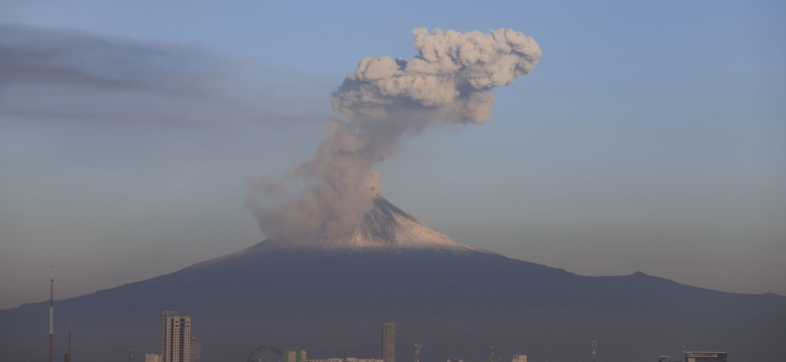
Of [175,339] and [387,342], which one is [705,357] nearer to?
[387,342]

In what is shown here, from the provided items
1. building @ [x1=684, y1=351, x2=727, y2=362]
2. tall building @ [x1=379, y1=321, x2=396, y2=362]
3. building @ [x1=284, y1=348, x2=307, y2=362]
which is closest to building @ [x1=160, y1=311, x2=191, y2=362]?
building @ [x1=284, y1=348, x2=307, y2=362]

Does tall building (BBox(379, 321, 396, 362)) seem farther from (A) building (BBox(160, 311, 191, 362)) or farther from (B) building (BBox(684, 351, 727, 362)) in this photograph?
(B) building (BBox(684, 351, 727, 362))

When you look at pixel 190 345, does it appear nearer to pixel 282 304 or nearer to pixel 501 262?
pixel 282 304

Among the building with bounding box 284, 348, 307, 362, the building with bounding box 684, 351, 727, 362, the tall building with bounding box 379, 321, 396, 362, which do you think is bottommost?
the building with bounding box 684, 351, 727, 362

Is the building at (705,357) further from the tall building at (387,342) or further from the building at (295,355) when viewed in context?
the building at (295,355)

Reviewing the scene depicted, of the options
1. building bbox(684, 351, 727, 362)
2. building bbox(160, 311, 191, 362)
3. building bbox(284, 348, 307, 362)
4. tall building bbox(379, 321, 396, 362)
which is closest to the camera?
building bbox(684, 351, 727, 362)

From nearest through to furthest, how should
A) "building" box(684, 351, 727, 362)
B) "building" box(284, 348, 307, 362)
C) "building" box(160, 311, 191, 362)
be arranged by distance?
"building" box(684, 351, 727, 362), "building" box(160, 311, 191, 362), "building" box(284, 348, 307, 362)

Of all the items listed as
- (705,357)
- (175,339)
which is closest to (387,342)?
(175,339)

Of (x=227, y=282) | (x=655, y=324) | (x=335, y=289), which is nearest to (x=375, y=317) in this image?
(x=335, y=289)

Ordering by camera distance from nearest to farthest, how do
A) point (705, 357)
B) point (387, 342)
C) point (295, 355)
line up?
point (705, 357) < point (295, 355) < point (387, 342)
